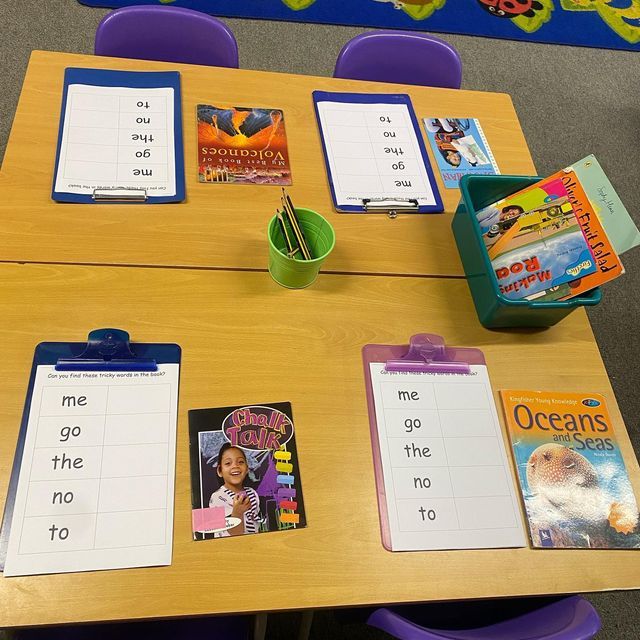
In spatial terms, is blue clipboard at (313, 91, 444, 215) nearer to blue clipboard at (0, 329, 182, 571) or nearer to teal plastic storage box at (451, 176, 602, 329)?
teal plastic storage box at (451, 176, 602, 329)

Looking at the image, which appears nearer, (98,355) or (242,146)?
(98,355)

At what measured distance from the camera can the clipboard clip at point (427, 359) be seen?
928 millimetres

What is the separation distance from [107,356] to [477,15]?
108 inches

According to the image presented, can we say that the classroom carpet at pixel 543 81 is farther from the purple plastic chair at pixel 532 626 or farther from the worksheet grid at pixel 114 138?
the purple plastic chair at pixel 532 626

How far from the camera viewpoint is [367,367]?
0.92m

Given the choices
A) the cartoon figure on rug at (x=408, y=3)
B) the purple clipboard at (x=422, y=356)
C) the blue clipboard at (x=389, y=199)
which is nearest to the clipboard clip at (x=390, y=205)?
the blue clipboard at (x=389, y=199)

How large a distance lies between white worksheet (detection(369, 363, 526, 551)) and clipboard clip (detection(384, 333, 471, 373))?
0.01 meters

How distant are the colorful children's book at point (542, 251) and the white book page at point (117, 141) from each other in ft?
2.02

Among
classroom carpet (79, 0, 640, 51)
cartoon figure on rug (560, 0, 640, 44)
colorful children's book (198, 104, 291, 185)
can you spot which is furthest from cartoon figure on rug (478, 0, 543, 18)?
colorful children's book (198, 104, 291, 185)

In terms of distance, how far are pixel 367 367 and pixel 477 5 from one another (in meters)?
2.65

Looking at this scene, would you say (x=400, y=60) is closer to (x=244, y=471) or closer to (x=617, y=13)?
(x=244, y=471)

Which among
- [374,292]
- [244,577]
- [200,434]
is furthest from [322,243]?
[244,577]

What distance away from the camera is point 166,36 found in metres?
1.36

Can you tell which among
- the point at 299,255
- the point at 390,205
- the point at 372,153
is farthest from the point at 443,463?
the point at 372,153
